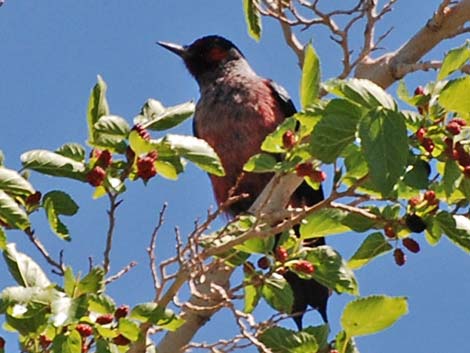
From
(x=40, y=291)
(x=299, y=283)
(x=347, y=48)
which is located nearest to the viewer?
(x=40, y=291)

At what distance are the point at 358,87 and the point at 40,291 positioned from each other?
112cm

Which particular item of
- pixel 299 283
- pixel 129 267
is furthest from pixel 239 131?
pixel 129 267

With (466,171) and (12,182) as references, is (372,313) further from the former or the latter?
(12,182)

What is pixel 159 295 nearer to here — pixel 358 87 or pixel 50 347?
pixel 50 347

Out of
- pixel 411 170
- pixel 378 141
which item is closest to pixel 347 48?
pixel 411 170

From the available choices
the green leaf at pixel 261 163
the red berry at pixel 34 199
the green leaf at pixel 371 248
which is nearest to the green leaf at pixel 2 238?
the red berry at pixel 34 199

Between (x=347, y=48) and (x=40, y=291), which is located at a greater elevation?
(x=347, y=48)

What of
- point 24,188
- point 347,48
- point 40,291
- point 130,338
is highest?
point 347,48

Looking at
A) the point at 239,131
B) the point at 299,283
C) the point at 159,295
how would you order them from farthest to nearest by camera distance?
1. the point at 239,131
2. the point at 299,283
3. the point at 159,295

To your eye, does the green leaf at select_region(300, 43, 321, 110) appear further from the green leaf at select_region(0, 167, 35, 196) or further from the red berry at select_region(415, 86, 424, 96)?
the green leaf at select_region(0, 167, 35, 196)

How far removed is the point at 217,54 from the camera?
788 centimetres

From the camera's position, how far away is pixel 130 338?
131 inches

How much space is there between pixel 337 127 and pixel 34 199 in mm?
1057

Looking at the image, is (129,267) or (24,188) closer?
(24,188)
